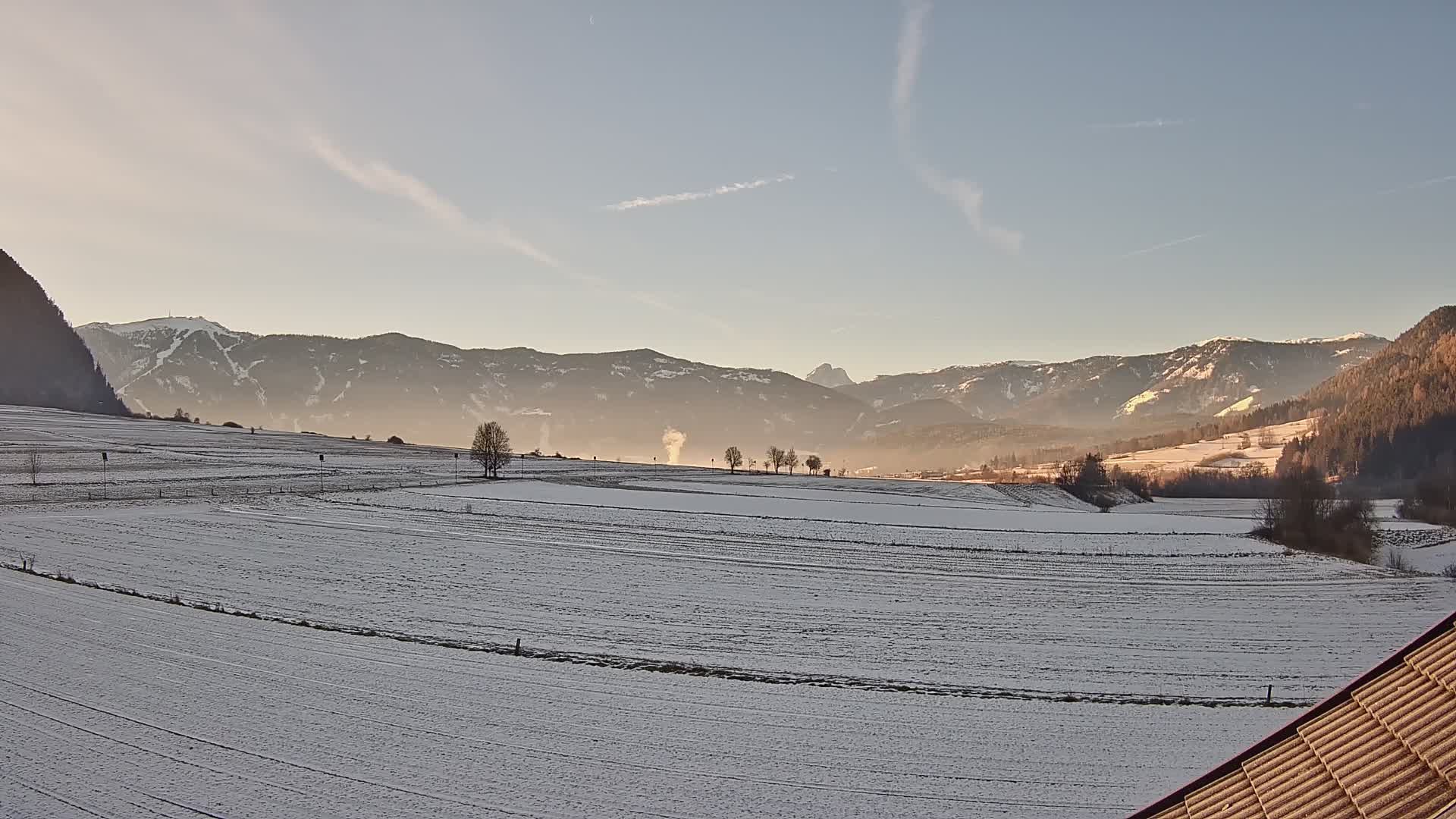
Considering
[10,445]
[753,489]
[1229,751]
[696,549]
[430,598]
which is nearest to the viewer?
[1229,751]

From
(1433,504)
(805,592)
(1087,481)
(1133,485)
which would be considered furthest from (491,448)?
(1433,504)

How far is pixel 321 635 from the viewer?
27.9 m

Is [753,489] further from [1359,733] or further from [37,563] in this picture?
[1359,733]

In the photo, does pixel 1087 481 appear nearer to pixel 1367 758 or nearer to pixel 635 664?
pixel 635 664

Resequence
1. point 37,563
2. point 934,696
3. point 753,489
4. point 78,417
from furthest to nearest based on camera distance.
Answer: point 78,417 < point 753,489 < point 37,563 < point 934,696

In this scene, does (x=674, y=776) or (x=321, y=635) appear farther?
(x=321, y=635)

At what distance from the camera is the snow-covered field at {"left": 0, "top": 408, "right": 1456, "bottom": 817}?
644 inches

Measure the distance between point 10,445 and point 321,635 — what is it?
102 metres

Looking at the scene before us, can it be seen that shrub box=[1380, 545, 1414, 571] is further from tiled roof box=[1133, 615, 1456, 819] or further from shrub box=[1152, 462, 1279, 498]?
shrub box=[1152, 462, 1279, 498]

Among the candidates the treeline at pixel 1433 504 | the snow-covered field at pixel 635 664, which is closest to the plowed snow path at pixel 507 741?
the snow-covered field at pixel 635 664

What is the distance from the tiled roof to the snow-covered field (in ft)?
33.3

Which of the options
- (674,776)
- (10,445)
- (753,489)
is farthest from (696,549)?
(10,445)

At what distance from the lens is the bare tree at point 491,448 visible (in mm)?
106588

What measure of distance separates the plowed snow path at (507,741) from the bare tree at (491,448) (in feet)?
265
